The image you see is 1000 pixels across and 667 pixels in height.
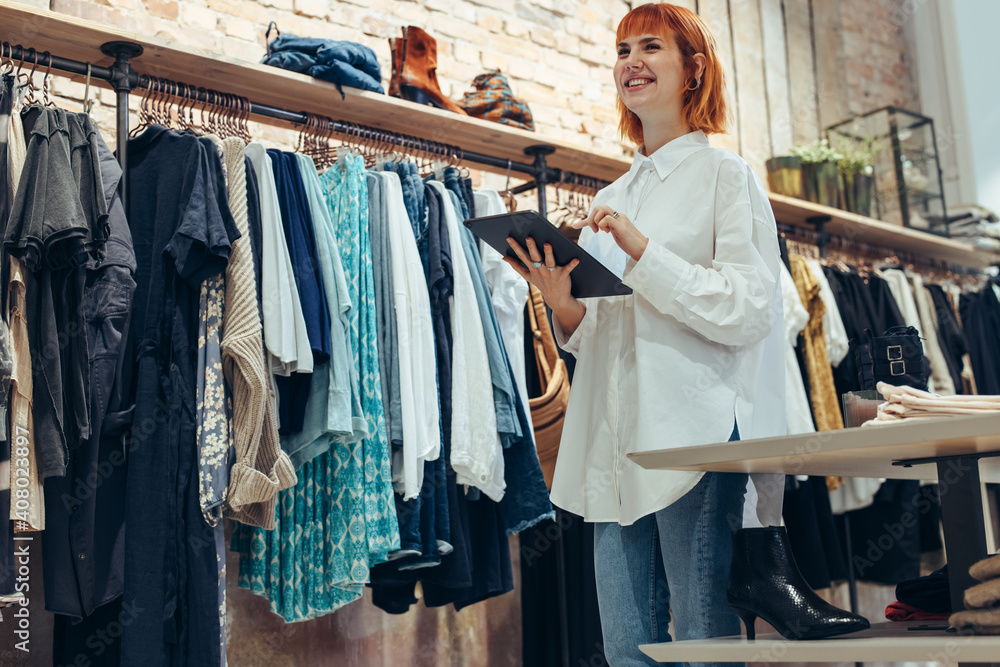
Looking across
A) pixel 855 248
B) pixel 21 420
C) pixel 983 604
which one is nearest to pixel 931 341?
pixel 855 248

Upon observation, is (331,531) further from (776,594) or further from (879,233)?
(879,233)

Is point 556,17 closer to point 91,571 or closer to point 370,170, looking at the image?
point 370,170

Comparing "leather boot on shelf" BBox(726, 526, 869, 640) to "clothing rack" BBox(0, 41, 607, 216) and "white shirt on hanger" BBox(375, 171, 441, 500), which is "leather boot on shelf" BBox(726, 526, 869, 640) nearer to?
"white shirt on hanger" BBox(375, 171, 441, 500)

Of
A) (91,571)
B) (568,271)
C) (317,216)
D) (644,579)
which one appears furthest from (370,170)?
(644,579)

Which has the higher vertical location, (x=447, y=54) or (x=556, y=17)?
(x=556, y=17)

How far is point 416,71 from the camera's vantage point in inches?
115

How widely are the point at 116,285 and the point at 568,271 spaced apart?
95cm

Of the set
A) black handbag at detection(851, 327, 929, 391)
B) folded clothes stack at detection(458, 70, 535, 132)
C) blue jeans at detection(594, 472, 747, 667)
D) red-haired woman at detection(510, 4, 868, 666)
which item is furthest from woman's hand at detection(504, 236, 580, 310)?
folded clothes stack at detection(458, 70, 535, 132)

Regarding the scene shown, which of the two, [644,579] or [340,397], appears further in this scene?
[340,397]

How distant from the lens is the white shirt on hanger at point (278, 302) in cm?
209

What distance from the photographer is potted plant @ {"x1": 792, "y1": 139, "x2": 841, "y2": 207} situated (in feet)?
13.8

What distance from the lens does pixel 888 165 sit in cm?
473

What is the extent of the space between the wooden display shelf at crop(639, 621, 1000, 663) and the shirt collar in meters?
0.84

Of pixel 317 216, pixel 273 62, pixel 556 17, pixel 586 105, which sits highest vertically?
pixel 556 17
